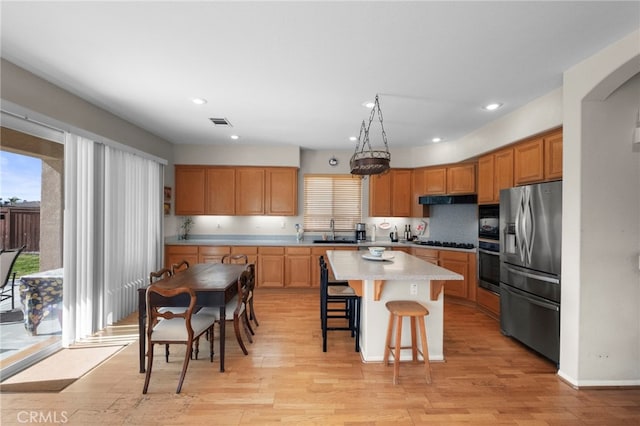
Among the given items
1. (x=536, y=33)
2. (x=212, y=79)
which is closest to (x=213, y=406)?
(x=212, y=79)

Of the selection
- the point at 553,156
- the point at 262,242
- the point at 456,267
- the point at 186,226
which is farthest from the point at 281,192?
the point at 553,156

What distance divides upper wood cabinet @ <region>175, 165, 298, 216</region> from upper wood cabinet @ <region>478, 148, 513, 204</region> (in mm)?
3037

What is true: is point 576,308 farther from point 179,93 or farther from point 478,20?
point 179,93

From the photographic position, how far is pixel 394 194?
5500mm

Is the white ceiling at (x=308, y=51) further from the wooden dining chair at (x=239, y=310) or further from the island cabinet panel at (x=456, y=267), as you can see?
the island cabinet panel at (x=456, y=267)

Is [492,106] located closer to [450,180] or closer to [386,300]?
[450,180]

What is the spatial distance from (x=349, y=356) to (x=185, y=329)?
1536mm

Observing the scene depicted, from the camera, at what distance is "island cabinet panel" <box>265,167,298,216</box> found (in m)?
5.34

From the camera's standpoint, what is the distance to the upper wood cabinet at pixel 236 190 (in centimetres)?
529

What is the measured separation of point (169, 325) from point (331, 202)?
3.81m

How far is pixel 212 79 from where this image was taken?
106 inches

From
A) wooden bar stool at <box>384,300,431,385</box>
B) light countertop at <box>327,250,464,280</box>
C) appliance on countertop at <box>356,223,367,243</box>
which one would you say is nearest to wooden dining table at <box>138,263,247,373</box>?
light countertop at <box>327,250,464,280</box>

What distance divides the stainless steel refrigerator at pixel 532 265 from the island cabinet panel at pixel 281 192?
10.9 ft

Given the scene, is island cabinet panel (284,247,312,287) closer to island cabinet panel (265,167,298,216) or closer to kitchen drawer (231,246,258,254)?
kitchen drawer (231,246,258,254)
